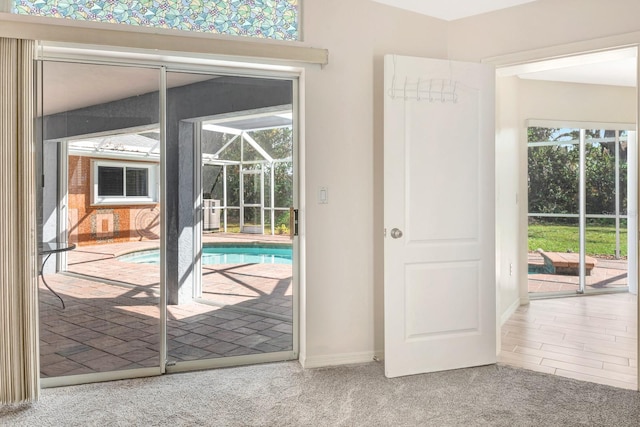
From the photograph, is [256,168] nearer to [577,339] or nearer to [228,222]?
[228,222]

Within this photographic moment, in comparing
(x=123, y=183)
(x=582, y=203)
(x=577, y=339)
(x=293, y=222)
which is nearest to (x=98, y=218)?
(x=123, y=183)

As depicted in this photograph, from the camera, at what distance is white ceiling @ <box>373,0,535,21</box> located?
9.81 feet

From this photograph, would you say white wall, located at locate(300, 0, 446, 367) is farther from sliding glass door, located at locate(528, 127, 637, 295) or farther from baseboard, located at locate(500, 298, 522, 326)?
sliding glass door, located at locate(528, 127, 637, 295)

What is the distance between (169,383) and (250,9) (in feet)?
8.51

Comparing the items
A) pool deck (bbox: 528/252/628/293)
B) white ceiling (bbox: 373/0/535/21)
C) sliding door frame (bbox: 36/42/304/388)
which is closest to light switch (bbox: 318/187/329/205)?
sliding door frame (bbox: 36/42/304/388)

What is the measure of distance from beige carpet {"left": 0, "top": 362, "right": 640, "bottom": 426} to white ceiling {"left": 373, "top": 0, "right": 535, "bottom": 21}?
260 cm

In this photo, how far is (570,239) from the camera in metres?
5.74

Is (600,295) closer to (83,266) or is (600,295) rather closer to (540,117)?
(540,117)

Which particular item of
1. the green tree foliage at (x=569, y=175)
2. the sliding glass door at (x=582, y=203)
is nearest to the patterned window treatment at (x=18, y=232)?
the sliding glass door at (x=582, y=203)

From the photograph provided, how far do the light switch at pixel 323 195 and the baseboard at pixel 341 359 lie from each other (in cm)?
112

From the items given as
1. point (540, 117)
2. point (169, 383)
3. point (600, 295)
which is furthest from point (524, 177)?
point (169, 383)

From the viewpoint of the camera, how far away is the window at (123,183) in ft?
9.36

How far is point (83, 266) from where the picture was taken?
2.83m

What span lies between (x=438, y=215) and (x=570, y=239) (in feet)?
12.4
